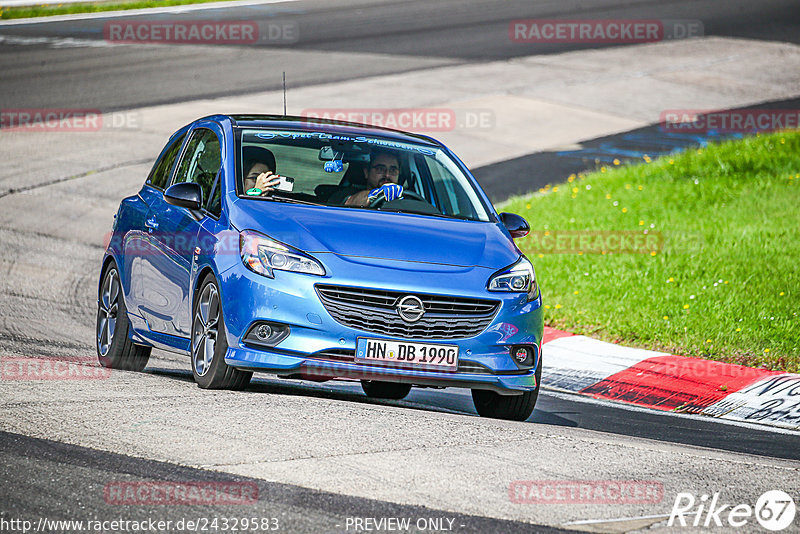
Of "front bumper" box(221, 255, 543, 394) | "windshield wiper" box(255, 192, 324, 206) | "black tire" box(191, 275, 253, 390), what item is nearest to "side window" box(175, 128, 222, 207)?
"windshield wiper" box(255, 192, 324, 206)

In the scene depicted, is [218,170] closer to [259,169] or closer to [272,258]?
[259,169]

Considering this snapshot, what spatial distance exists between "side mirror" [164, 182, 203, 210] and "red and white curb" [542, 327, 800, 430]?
3.52 metres

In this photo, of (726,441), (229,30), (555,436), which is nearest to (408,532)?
(555,436)

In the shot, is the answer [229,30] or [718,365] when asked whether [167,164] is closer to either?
[718,365]

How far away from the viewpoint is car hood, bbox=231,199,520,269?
6.91 metres

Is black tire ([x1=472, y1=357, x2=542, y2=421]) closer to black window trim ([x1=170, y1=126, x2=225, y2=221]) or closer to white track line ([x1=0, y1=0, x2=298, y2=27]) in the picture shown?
black window trim ([x1=170, y1=126, x2=225, y2=221])

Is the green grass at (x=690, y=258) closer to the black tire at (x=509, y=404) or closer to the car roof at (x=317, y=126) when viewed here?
the black tire at (x=509, y=404)

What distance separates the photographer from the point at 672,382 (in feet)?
30.2

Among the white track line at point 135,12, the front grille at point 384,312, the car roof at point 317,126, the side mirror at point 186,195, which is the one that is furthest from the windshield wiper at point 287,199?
the white track line at point 135,12

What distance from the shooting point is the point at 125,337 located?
866cm

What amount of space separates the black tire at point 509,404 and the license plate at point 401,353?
0.85 m

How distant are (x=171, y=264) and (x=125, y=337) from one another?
116 centimetres

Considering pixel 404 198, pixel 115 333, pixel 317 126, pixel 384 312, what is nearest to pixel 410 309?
pixel 384 312

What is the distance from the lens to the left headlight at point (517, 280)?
7.07 metres
